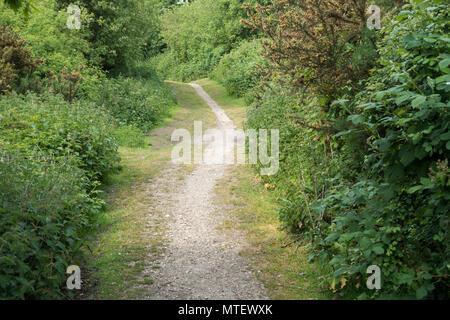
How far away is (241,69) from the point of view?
23656 mm

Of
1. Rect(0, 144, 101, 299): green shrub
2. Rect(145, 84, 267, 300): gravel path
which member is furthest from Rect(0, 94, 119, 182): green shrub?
Rect(0, 144, 101, 299): green shrub

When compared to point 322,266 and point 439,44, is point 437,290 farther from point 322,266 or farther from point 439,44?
point 439,44

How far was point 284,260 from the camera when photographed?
568cm

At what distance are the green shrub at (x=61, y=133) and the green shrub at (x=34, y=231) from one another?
7.09 ft

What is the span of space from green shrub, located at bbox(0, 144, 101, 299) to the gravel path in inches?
44.8

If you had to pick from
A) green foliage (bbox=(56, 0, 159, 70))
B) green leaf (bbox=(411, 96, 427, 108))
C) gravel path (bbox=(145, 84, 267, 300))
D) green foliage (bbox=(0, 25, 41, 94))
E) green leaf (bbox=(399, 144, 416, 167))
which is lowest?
gravel path (bbox=(145, 84, 267, 300))

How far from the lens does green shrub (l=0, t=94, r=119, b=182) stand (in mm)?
7480

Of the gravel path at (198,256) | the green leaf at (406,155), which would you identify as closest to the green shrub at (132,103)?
the gravel path at (198,256)

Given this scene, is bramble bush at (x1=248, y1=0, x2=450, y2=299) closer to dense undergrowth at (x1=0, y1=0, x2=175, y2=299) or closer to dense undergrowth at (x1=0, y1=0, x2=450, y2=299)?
dense undergrowth at (x1=0, y1=0, x2=450, y2=299)

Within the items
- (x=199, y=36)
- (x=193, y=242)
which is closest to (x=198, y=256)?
(x=193, y=242)

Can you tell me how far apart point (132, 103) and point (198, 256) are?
41.5 ft

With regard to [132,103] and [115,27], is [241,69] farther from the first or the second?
[132,103]
